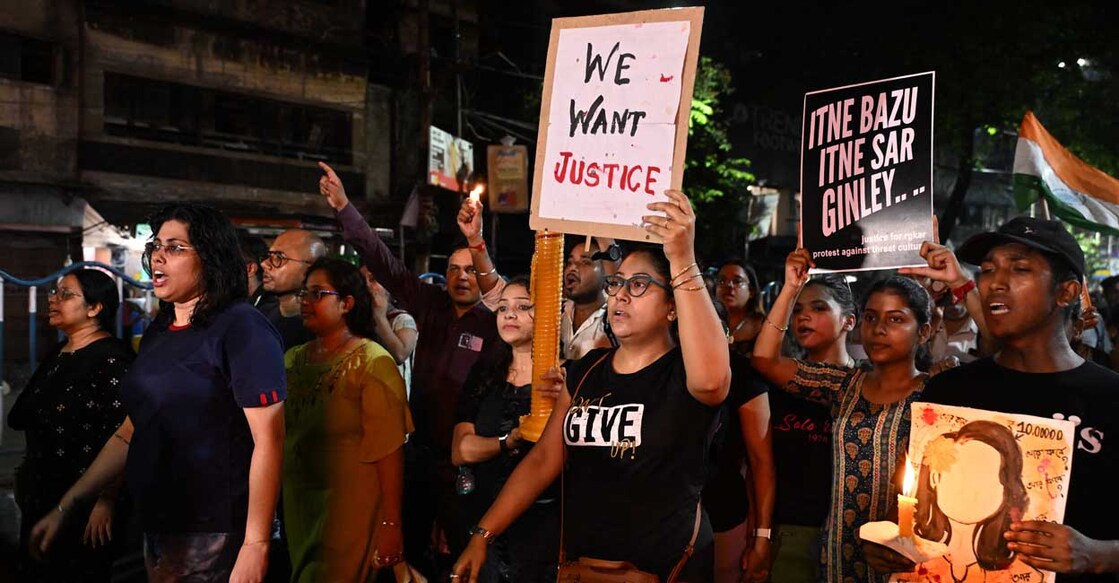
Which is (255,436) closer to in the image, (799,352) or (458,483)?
(458,483)

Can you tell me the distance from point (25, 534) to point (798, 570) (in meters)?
4.29

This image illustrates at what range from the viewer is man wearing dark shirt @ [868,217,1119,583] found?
9.00 ft

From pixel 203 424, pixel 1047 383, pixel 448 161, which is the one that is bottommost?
pixel 203 424

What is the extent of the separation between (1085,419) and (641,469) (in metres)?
1.42

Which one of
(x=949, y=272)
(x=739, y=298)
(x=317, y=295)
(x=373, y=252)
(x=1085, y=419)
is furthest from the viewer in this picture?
(x=739, y=298)

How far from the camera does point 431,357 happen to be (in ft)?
19.3

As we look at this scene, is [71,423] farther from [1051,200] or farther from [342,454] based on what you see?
[1051,200]

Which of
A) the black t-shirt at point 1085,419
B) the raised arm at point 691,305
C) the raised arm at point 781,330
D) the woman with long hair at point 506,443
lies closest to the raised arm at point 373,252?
the woman with long hair at point 506,443

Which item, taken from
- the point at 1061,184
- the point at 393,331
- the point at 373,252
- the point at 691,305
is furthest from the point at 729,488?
the point at 1061,184

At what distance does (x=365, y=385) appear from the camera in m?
4.81

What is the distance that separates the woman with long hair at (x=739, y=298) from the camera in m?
6.45

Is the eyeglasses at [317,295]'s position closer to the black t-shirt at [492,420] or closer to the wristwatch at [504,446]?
the black t-shirt at [492,420]

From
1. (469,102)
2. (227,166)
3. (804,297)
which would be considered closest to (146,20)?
(227,166)

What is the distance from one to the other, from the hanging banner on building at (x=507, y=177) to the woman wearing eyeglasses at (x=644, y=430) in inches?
705
